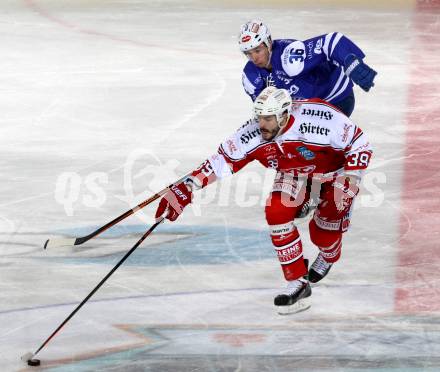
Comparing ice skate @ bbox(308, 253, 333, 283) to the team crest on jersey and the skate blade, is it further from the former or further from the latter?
the team crest on jersey

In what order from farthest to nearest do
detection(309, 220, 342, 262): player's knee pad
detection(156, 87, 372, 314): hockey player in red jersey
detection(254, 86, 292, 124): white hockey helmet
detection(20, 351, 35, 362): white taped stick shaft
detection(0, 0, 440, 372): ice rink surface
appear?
detection(309, 220, 342, 262): player's knee pad, detection(156, 87, 372, 314): hockey player in red jersey, detection(254, 86, 292, 124): white hockey helmet, detection(0, 0, 440, 372): ice rink surface, detection(20, 351, 35, 362): white taped stick shaft

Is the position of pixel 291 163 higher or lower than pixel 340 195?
higher

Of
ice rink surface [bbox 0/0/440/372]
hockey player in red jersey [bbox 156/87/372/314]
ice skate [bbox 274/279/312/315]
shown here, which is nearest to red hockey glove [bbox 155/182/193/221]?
hockey player in red jersey [bbox 156/87/372/314]

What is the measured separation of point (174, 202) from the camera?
5695mm

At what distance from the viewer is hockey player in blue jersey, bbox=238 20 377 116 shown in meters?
6.51

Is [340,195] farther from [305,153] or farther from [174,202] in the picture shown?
[174,202]

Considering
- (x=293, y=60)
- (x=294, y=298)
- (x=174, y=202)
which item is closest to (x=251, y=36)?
(x=293, y=60)

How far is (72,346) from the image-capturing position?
5.46m

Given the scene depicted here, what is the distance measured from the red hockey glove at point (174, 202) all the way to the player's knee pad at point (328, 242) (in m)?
0.87

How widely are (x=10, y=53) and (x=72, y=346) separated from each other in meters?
7.51

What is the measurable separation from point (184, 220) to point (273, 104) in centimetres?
196

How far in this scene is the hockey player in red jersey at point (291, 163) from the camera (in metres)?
5.77

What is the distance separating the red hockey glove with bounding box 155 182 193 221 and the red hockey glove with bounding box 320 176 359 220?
2.55ft

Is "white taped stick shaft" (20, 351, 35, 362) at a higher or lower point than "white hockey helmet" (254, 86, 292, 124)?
lower
